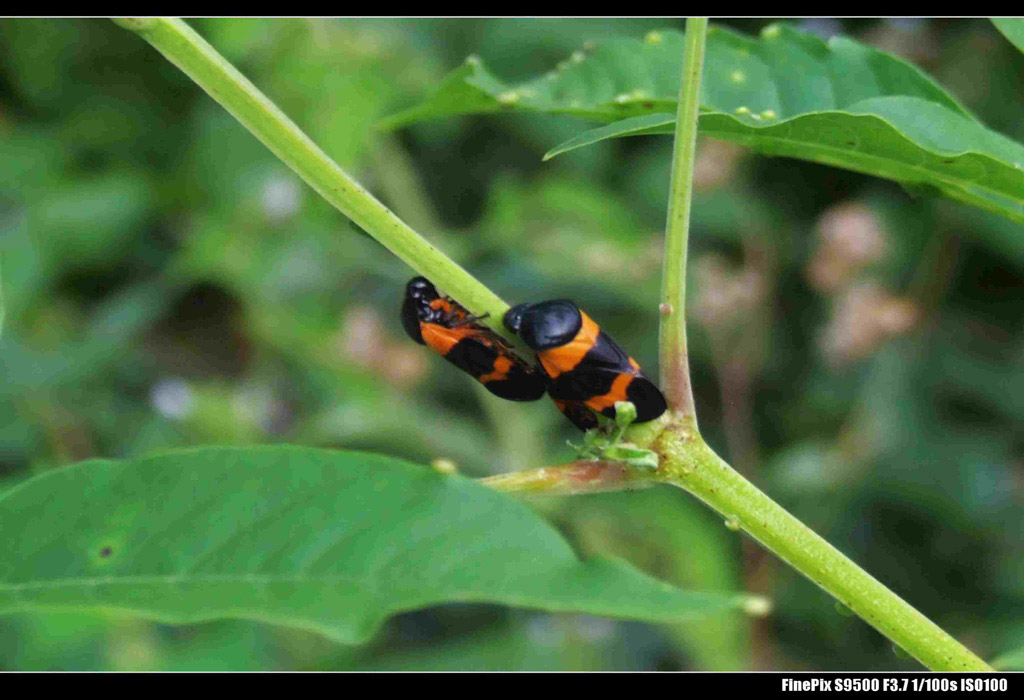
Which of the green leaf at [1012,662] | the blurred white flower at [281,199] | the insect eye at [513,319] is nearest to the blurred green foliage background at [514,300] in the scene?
the blurred white flower at [281,199]

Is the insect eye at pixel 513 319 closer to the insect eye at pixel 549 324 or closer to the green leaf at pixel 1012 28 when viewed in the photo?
the insect eye at pixel 549 324

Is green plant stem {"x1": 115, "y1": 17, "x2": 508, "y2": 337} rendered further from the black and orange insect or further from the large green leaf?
the large green leaf

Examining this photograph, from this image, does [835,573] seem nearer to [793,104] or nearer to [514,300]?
[793,104]

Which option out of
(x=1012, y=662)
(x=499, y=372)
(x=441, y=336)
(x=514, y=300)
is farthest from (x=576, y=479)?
(x=514, y=300)

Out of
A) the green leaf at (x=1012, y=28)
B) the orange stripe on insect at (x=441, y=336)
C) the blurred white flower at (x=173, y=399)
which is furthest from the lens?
the blurred white flower at (x=173, y=399)

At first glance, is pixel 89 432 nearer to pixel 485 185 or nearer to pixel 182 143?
pixel 182 143

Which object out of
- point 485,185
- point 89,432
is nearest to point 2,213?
point 89,432
